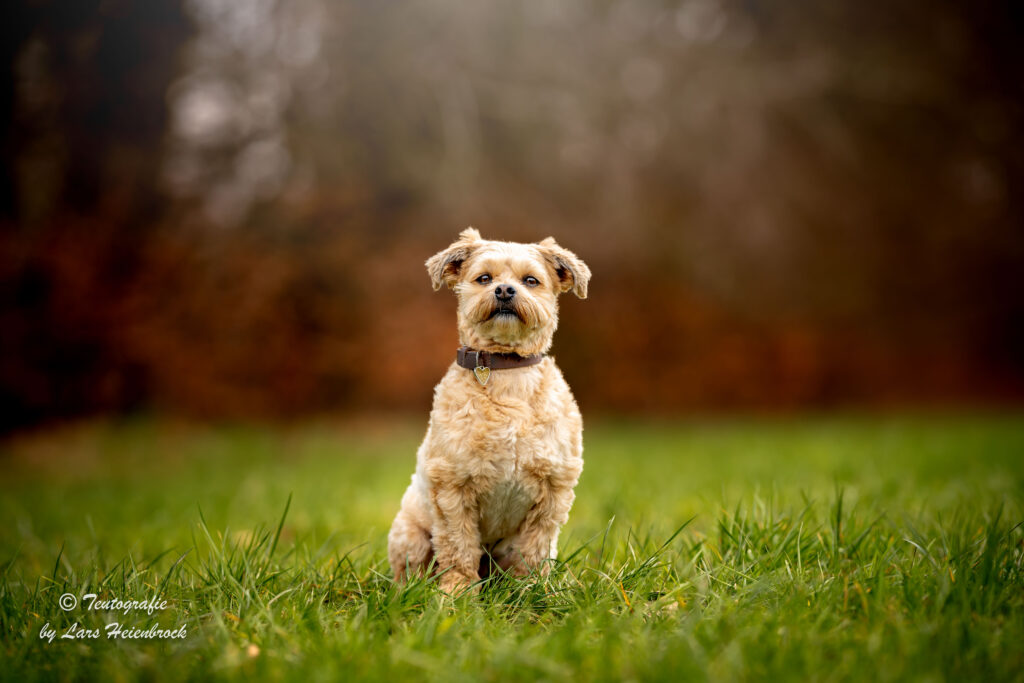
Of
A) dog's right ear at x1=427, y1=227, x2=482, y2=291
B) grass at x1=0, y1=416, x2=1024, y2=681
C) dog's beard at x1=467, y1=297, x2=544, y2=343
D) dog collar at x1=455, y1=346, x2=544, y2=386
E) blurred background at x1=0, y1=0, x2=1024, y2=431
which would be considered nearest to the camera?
grass at x1=0, y1=416, x2=1024, y2=681

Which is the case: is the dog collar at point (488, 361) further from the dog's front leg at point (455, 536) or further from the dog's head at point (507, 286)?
the dog's front leg at point (455, 536)

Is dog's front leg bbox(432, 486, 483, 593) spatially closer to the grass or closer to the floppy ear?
the grass

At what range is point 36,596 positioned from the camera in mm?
3109

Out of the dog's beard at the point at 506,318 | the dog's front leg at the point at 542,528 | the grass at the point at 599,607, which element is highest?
the dog's beard at the point at 506,318

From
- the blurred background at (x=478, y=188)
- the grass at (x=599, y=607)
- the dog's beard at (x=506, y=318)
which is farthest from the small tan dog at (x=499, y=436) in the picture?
the blurred background at (x=478, y=188)

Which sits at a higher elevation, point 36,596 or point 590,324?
point 590,324

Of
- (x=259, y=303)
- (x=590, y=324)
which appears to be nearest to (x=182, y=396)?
(x=259, y=303)

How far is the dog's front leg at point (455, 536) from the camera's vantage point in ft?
10.1

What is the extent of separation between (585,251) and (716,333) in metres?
3.28

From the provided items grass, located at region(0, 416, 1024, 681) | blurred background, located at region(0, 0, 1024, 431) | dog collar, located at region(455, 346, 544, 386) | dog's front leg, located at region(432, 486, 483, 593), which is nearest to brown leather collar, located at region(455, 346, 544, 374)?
dog collar, located at region(455, 346, 544, 386)

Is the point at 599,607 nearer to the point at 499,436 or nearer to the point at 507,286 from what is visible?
the point at 499,436

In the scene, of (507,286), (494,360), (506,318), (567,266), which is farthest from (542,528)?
(567,266)

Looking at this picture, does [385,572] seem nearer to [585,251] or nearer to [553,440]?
[553,440]

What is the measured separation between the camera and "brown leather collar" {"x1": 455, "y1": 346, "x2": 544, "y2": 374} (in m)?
3.13
